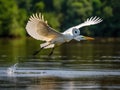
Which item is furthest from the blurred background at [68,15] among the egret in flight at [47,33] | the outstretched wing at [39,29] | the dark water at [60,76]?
the outstretched wing at [39,29]

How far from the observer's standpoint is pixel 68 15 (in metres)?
96.4

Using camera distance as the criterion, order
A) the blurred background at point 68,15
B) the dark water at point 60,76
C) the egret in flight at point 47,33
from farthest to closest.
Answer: the blurred background at point 68,15, the egret in flight at point 47,33, the dark water at point 60,76

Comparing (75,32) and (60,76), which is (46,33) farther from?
(60,76)

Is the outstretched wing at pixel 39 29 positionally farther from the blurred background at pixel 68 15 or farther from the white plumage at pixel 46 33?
the blurred background at pixel 68 15

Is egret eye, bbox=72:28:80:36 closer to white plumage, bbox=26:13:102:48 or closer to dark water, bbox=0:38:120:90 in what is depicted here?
white plumage, bbox=26:13:102:48

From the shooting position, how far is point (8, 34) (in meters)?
91.7

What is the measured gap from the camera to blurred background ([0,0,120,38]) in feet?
298

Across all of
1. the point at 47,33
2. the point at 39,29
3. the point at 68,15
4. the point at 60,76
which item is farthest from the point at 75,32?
the point at 68,15

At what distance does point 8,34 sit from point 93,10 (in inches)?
477

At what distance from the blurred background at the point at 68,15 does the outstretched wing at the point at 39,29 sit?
6017 centimetres

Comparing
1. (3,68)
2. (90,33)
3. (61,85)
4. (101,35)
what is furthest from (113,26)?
(61,85)

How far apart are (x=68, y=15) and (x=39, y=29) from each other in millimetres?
72477

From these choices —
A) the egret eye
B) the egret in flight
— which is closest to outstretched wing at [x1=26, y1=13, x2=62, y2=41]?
the egret in flight

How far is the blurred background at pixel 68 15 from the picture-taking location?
90.8 meters
